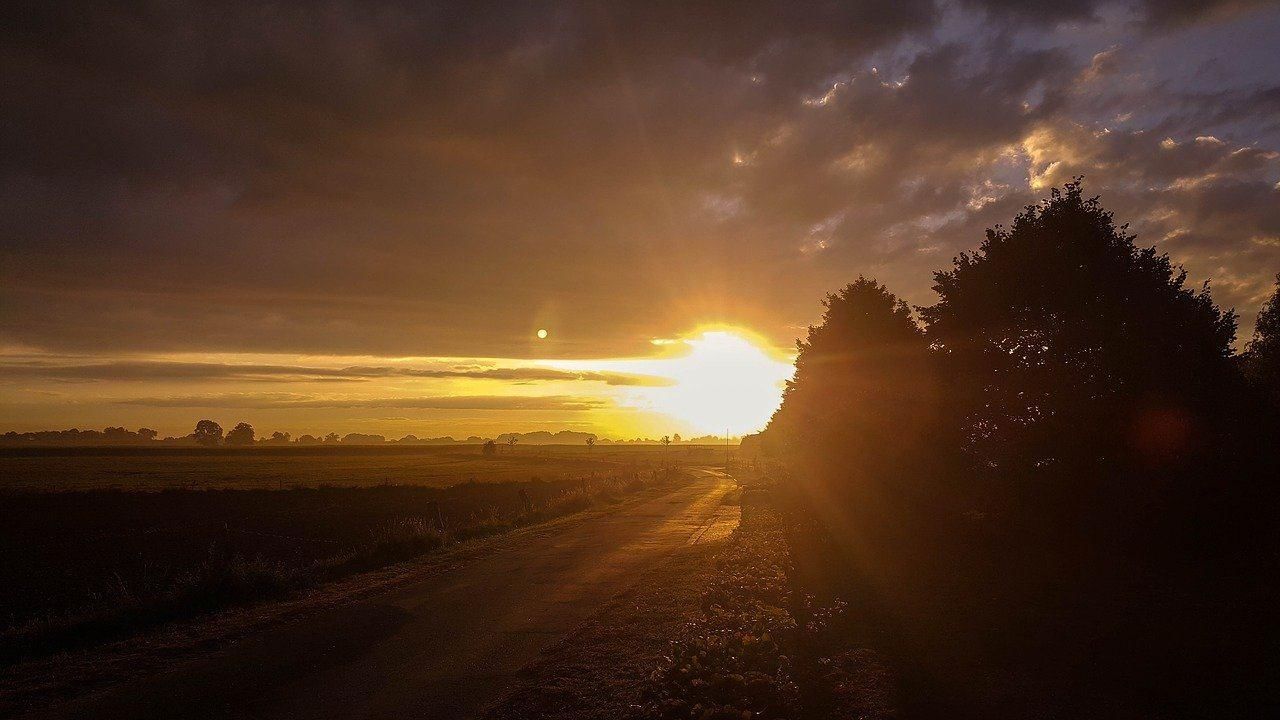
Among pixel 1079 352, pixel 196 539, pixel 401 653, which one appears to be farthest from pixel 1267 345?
pixel 196 539

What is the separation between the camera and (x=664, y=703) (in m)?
8.02

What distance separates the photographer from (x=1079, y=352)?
1594 centimetres

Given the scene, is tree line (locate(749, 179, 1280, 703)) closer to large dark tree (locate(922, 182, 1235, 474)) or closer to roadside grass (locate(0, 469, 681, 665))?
large dark tree (locate(922, 182, 1235, 474))

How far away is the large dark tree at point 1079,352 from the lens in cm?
1470

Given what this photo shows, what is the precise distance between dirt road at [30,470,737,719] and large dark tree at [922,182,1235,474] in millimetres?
10531

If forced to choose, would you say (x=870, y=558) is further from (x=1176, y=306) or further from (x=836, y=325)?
(x=836, y=325)

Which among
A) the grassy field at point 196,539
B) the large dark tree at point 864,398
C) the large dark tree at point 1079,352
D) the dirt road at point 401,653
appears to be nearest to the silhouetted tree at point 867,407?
the large dark tree at point 864,398

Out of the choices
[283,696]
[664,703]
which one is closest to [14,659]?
[283,696]

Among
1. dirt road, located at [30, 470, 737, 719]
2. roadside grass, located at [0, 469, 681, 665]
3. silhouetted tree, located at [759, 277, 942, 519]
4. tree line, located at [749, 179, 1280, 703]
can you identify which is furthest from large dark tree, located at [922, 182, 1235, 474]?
roadside grass, located at [0, 469, 681, 665]

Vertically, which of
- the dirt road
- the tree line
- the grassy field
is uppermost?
the tree line

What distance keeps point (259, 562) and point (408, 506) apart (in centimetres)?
2996

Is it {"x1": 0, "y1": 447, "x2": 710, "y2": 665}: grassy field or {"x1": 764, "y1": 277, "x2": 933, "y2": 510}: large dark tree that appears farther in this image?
{"x1": 764, "y1": 277, "x2": 933, "y2": 510}: large dark tree

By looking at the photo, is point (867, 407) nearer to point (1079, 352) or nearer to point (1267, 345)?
point (1079, 352)

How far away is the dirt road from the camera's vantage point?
7953 mm
